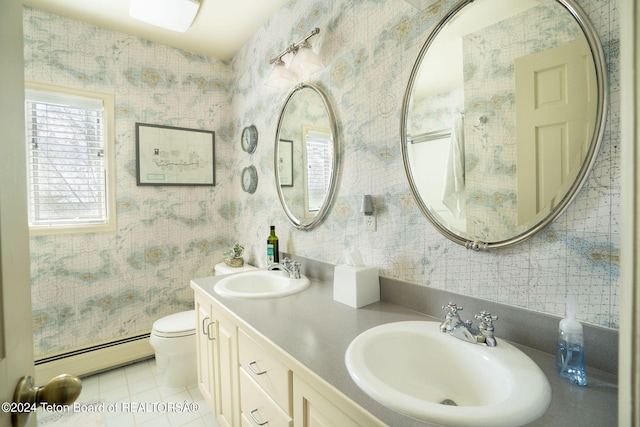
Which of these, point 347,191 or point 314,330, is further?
point 347,191

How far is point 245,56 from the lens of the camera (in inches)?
96.2

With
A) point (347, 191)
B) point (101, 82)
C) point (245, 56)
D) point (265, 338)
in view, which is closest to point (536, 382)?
point (265, 338)

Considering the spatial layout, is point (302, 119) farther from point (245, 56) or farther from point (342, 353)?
point (342, 353)

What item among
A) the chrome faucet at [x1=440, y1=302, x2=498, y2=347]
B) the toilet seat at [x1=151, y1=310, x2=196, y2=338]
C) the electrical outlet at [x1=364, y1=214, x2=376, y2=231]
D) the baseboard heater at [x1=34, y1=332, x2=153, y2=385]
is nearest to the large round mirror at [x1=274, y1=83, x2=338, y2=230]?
the electrical outlet at [x1=364, y1=214, x2=376, y2=231]

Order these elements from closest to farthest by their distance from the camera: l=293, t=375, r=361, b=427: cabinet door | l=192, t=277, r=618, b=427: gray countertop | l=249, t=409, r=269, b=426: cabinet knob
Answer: l=192, t=277, r=618, b=427: gray countertop < l=293, t=375, r=361, b=427: cabinet door < l=249, t=409, r=269, b=426: cabinet knob

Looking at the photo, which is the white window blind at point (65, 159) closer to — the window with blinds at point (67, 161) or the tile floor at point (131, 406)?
the window with blinds at point (67, 161)

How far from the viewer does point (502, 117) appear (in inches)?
36.6

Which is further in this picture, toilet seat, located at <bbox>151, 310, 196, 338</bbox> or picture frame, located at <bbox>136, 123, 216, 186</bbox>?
picture frame, located at <bbox>136, 123, 216, 186</bbox>

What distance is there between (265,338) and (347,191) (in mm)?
821

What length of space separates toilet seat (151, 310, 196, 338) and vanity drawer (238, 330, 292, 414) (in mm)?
949

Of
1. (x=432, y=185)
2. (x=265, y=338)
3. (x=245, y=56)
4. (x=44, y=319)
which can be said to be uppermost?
(x=245, y=56)

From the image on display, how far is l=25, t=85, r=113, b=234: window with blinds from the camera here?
1990 millimetres

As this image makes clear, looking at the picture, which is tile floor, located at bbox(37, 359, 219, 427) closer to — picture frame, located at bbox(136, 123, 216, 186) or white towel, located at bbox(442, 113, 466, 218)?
picture frame, located at bbox(136, 123, 216, 186)

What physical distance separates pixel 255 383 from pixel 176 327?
1.15m
